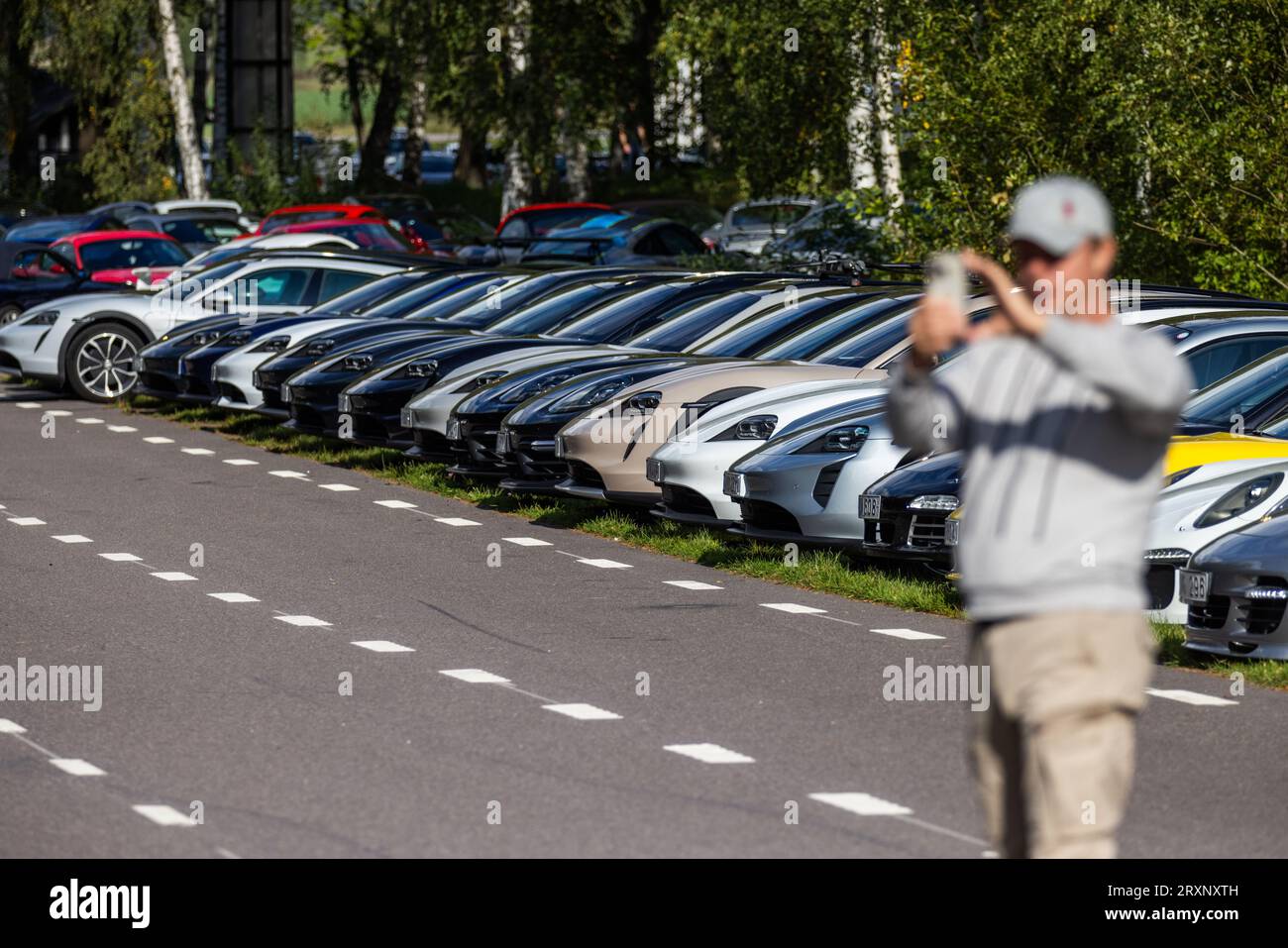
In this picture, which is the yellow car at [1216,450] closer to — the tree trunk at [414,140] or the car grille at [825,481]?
the car grille at [825,481]

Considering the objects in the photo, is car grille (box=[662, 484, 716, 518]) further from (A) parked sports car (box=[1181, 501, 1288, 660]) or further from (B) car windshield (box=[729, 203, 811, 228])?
(B) car windshield (box=[729, 203, 811, 228])

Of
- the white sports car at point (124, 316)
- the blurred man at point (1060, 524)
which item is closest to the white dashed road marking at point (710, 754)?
the blurred man at point (1060, 524)

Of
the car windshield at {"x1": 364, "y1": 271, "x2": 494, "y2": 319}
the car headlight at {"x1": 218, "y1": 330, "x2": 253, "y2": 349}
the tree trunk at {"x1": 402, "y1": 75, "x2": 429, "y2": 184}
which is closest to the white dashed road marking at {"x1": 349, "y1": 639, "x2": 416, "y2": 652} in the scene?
the car headlight at {"x1": 218, "y1": 330, "x2": 253, "y2": 349}

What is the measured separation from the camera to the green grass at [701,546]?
33.3 ft

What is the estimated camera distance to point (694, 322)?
17.1m

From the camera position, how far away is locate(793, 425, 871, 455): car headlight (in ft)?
40.8

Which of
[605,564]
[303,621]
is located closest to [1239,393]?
[605,564]

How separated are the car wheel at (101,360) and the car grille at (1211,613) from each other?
1566cm

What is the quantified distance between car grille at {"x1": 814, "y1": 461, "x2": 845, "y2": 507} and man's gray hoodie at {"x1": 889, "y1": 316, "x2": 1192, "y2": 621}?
7746mm

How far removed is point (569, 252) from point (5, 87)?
32.7m

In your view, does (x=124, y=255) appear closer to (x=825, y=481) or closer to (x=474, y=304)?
(x=474, y=304)

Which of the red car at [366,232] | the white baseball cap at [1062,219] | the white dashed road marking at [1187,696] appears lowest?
the white dashed road marking at [1187,696]

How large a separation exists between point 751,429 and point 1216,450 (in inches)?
134

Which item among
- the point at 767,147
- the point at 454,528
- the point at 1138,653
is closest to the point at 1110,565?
the point at 1138,653
